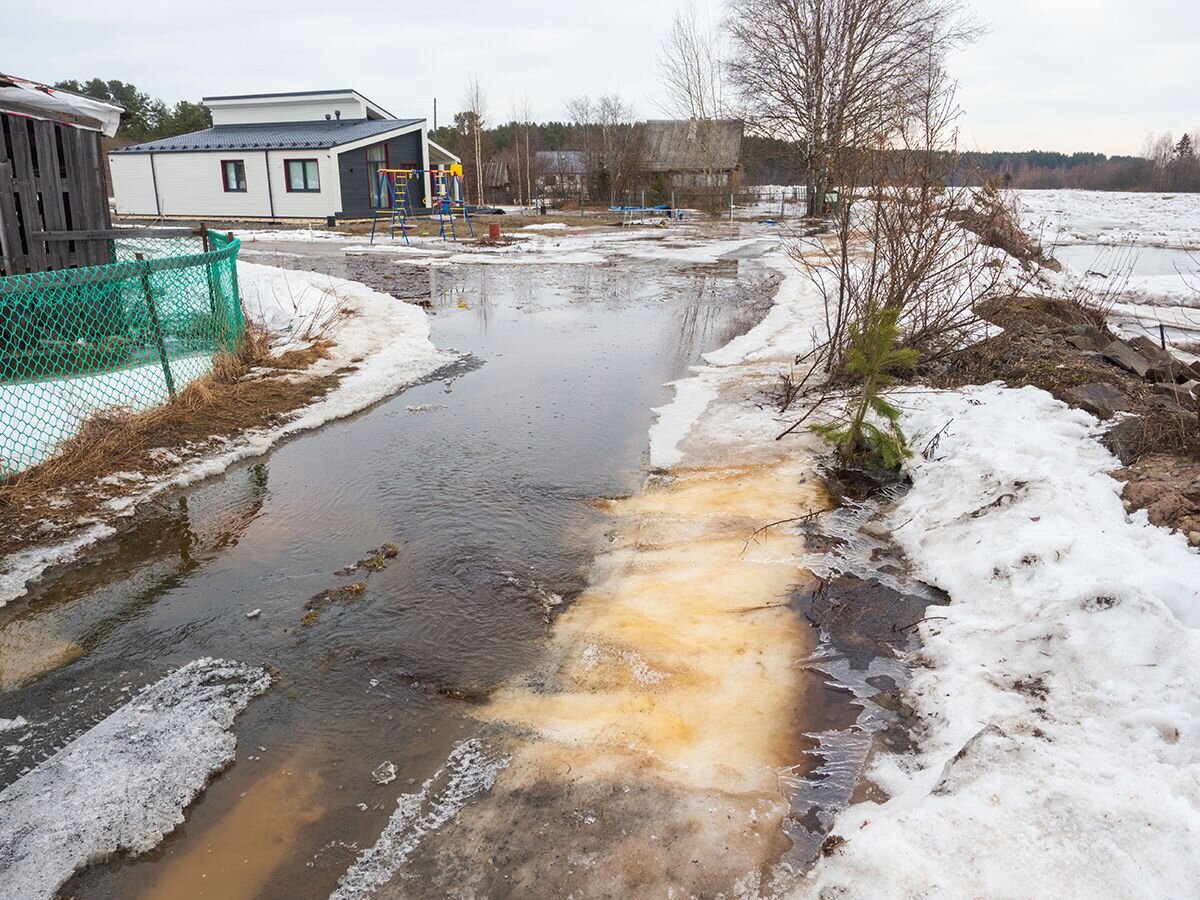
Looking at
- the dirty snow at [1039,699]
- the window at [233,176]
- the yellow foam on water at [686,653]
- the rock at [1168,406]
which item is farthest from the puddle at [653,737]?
the window at [233,176]

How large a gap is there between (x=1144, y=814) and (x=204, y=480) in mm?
6192

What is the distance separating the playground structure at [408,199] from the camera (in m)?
29.4

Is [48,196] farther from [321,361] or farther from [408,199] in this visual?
[408,199]

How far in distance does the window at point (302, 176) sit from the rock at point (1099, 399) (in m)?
32.4

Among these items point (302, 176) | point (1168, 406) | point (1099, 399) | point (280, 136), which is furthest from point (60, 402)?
point (280, 136)

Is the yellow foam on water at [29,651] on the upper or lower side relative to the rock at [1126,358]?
lower

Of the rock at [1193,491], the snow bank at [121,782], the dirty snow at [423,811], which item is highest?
the rock at [1193,491]

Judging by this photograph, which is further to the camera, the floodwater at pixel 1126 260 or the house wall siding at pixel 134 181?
the house wall siding at pixel 134 181

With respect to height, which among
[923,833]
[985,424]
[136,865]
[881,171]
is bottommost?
[136,865]

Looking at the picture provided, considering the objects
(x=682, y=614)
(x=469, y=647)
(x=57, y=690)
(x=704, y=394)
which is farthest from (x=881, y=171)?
(x=57, y=690)

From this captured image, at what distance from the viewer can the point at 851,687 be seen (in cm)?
386

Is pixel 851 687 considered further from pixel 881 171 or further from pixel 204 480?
pixel 881 171

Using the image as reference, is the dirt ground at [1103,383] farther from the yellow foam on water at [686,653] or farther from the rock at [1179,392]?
the yellow foam on water at [686,653]

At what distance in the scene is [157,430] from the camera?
273 inches
